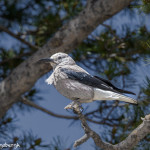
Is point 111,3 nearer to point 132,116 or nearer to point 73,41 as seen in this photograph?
point 73,41

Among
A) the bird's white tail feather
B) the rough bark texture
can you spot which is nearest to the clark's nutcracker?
the bird's white tail feather

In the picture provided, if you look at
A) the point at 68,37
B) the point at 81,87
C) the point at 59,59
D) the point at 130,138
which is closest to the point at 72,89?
the point at 81,87

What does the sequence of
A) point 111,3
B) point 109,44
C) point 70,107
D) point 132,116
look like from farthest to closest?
point 109,44 < point 111,3 < point 132,116 < point 70,107

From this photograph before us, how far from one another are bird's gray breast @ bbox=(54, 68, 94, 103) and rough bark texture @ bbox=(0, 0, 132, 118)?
689mm

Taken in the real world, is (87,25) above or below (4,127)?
above

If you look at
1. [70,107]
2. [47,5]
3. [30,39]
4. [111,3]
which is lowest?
[70,107]

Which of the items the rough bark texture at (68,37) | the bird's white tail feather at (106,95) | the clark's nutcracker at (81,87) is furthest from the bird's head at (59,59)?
the rough bark texture at (68,37)

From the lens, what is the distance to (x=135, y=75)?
1747 mm

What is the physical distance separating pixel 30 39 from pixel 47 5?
30 centimetres

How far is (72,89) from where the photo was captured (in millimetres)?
857

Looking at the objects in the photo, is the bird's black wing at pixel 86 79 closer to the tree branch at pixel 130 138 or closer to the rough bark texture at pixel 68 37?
the tree branch at pixel 130 138

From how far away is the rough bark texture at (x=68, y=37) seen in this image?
1623 mm

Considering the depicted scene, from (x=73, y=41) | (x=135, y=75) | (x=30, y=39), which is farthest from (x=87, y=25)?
(x=30, y=39)

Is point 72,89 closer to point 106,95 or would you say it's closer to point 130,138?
point 106,95
